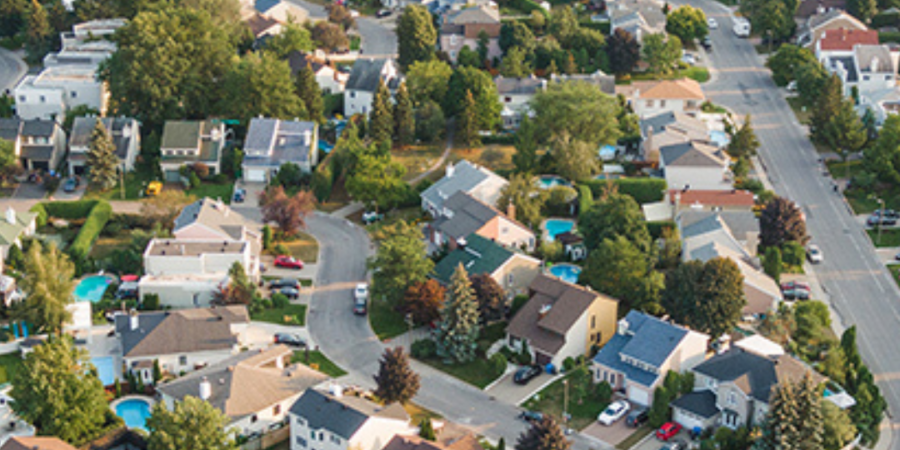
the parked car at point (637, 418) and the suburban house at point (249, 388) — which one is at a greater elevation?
the suburban house at point (249, 388)

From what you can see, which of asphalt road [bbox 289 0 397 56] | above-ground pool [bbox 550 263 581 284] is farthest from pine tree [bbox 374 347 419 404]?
asphalt road [bbox 289 0 397 56]

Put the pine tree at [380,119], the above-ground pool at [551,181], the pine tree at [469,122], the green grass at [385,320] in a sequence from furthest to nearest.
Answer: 1. the pine tree at [469,122]
2. the pine tree at [380,119]
3. the above-ground pool at [551,181]
4. the green grass at [385,320]

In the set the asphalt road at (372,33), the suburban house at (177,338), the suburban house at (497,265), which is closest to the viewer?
the suburban house at (177,338)

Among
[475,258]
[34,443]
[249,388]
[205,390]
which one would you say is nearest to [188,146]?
[475,258]

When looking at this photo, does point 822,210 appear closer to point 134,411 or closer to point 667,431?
point 667,431

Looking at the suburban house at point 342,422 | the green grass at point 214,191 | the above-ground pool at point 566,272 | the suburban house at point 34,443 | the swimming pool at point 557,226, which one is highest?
the suburban house at point 34,443

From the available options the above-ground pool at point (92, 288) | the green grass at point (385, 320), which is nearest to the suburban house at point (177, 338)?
the above-ground pool at point (92, 288)

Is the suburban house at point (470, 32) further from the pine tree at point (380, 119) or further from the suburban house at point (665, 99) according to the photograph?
the pine tree at point (380, 119)

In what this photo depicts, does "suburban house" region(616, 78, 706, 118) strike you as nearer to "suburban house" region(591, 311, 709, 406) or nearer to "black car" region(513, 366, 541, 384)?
"suburban house" region(591, 311, 709, 406)
